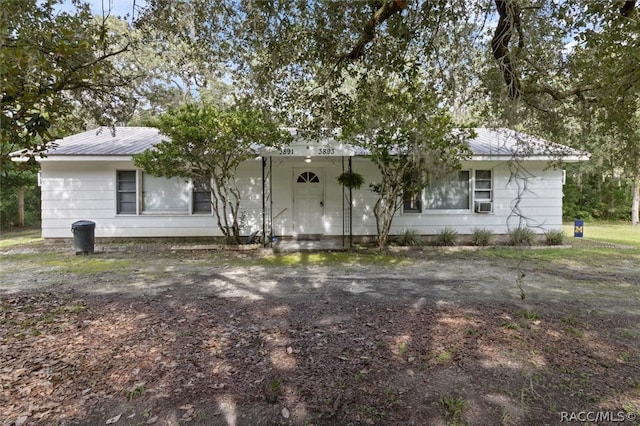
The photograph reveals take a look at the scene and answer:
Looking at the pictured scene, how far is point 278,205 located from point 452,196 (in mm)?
5536

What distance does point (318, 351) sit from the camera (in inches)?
144

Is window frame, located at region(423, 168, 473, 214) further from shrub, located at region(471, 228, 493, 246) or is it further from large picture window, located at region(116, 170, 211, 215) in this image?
large picture window, located at region(116, 170, 211, 215)

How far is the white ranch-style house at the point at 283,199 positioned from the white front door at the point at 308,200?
32mm

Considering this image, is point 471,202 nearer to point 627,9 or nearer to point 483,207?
point 483,207

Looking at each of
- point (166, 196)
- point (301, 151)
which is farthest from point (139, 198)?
point (301, 151)

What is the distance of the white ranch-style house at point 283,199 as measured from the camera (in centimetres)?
1122

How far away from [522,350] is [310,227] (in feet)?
28.1

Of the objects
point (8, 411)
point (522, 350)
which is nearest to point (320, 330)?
point (522, 350)

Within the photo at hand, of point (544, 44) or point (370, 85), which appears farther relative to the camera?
point (370, 85)

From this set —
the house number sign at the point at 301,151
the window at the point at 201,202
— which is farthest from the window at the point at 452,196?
the window at the point at 201,202

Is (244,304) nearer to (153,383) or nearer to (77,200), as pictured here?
(153,383)

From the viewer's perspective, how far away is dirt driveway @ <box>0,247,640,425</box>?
2736 mm

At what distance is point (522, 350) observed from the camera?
360 centimetres

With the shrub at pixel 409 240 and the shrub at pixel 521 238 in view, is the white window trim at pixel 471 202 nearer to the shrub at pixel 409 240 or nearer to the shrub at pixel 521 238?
the shrub at pixel 409 240
